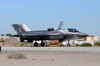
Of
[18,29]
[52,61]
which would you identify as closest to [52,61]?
[52,61]

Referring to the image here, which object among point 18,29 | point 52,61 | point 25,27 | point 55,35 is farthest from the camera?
point 25,27

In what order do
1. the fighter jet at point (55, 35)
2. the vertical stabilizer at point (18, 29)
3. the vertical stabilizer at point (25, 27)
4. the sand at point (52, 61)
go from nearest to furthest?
the sand at point (52, 61)
the fighter jet at point (55, 35)
the vertical stabilizer at point (18, 29)
the vertical stabilizer at point (25, 27)

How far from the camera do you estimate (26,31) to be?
58.1 metres

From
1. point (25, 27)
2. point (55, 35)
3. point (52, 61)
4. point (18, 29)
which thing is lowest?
point (52, 61)

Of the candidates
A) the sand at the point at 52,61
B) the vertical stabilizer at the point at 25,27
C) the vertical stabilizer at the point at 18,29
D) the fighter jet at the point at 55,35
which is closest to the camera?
the sand at the point at 52,61

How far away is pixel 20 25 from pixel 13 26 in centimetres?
151

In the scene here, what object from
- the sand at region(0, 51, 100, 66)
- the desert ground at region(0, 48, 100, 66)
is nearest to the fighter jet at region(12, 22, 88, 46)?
the desert ground at region(0, 48, 100, 66)

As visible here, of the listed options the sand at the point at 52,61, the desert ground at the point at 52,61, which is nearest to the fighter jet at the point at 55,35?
the desert ground at the point at 52,61

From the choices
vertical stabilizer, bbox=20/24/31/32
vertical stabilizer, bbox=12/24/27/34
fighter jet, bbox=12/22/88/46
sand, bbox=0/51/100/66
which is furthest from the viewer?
vertical stabilizer, bbox=20/24/31/32

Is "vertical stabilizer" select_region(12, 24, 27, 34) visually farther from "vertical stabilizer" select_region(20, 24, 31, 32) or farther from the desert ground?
the desert ground

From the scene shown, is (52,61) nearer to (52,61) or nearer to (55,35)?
(52,61)

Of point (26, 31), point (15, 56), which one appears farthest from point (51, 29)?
point (15, 56)

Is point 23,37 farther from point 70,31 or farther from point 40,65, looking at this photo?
point 40,65

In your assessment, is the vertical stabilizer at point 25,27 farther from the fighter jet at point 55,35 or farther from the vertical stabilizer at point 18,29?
the fighter jet at point 55,35
